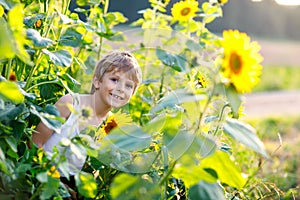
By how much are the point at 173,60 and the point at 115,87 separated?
0.22 meters

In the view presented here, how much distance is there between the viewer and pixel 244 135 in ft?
3.73

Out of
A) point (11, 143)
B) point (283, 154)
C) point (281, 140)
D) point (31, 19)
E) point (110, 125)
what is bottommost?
point (283, 154)

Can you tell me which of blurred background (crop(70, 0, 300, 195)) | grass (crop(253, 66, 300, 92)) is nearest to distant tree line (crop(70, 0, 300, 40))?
blurred background (crop(70, 0, 300, 195))

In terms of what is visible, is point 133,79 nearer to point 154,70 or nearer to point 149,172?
point 149,172

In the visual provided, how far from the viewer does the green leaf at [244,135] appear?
1.11 meters

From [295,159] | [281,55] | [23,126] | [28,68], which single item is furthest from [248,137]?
[281,55]

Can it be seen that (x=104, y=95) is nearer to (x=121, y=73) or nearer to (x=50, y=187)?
(x=121, y=73)

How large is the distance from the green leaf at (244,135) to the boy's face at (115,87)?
0.38 meters

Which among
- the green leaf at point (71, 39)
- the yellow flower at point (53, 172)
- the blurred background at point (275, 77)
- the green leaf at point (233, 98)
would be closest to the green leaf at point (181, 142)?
the green leaf at point (233, 98)

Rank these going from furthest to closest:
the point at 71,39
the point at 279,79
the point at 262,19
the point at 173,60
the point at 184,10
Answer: the point at 262,19 → the point at 279,79 → the point at 184,10 → the point at 71,39 → the point at 173,60

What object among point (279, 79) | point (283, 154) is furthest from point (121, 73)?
point (279, 79)

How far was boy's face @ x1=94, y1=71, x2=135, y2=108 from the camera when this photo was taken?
1498 mm

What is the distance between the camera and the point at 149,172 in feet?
4.81

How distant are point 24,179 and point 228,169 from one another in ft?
1.26
